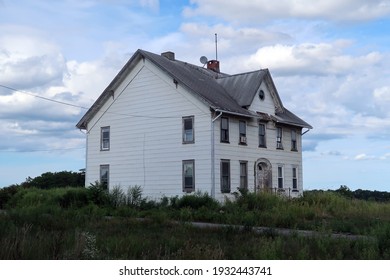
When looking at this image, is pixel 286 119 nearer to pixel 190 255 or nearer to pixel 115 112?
pixel 115 112

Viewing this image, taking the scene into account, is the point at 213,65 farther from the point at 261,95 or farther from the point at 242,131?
the point at 242,131

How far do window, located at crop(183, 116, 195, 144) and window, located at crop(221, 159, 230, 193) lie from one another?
213 cm

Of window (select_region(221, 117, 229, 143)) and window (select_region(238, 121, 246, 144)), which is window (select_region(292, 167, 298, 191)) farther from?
window (select_region(221, 117, 229, 143))

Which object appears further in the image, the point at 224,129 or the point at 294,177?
the point at 294,177

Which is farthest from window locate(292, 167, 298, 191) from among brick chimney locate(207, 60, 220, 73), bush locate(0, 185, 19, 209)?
bush locate(0, 185, 19, 209)

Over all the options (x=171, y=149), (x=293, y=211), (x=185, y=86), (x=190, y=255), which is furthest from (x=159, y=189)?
(x=190, y=255)

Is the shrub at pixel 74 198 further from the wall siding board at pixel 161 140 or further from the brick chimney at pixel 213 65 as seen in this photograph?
the brick chimney at pixel 213 65

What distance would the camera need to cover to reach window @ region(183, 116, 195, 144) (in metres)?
27.5

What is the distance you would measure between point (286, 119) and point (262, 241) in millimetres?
22691

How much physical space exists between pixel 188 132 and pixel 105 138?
6708 mm

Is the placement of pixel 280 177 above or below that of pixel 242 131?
below

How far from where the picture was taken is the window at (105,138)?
1246 inches

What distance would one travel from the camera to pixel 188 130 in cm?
2770

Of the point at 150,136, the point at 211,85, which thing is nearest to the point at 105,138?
the point at 150,136
